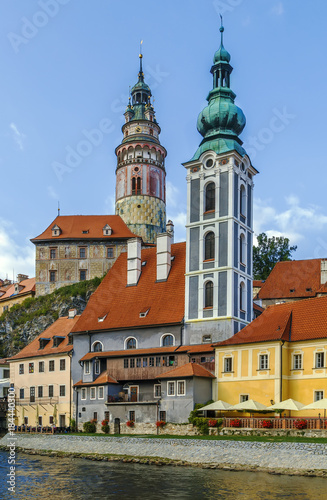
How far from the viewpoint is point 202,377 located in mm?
43469

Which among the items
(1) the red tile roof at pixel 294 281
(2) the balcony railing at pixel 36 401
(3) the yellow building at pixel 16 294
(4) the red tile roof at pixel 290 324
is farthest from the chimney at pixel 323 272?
(3) the yellow building at pixel 16 294


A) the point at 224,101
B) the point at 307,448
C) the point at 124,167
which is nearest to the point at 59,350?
the point at 224,101

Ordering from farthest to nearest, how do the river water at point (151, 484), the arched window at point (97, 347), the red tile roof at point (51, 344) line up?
the red tile roof at point (51, 344)
the arched window at point (97, 347)
the river water at point (151, 484)

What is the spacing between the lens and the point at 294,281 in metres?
67.9

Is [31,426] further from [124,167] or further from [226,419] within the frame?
[124,167]

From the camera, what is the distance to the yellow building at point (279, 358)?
3966 centimetres

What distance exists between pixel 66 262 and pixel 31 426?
103ft

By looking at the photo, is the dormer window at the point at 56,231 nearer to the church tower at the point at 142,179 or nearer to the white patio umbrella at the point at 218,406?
the church tower at the point at 142,179

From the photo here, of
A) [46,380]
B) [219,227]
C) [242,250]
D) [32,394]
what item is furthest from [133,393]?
[219,227]

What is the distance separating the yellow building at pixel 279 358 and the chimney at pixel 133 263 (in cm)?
1251

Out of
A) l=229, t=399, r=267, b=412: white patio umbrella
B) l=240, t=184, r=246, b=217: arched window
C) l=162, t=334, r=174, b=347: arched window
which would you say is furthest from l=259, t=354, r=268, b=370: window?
l=240, t=184, r=246, b=217: arched window

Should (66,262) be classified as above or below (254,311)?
above

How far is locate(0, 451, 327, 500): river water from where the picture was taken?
84.0 feet

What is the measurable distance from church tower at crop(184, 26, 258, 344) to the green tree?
96.4 feet
